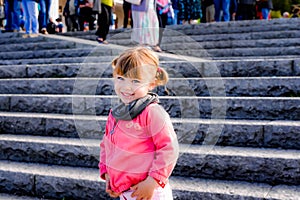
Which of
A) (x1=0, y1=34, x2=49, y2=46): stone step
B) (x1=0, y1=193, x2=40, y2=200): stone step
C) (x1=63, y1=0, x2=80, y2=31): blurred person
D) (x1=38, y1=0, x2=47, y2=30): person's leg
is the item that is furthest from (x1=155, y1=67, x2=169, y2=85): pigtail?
(x1=63, y1=0, x2=80, y2=31): blurred person

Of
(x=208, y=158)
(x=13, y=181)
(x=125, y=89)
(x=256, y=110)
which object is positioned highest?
(x=125, y=89)

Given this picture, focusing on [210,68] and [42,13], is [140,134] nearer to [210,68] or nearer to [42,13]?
[210,68]

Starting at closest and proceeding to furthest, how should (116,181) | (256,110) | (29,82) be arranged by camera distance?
(116,181)
(256,110)
(29,82)

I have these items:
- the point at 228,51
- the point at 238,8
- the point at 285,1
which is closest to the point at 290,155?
the point at 228,51

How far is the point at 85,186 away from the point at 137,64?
1.58 metres

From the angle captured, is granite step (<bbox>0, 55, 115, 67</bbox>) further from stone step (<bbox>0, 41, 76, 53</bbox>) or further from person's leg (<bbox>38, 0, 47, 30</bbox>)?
person's leg (<bbox>38, 0, 47, 30</bbox>)

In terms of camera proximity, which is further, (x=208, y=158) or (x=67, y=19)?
(x=67, y=19)

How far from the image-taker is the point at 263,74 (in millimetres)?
4734

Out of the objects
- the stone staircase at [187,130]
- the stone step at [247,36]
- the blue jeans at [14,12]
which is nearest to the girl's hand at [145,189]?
the stone staircase at [187,130]

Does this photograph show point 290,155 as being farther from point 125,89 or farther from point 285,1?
point 285,1

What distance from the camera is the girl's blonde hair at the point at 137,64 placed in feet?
6.52

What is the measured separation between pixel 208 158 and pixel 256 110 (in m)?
0.80

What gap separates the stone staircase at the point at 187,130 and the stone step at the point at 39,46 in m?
1.92

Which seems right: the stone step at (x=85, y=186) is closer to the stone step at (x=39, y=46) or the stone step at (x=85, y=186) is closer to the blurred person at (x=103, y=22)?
the stone step at (x=39, y=46)
